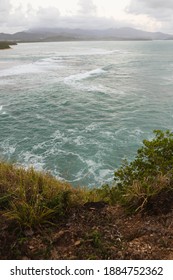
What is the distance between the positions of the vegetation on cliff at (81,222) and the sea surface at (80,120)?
2.39 metres

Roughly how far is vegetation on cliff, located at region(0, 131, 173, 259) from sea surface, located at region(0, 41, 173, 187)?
2.39 m

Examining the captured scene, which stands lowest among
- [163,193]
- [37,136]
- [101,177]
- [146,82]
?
[101,177]

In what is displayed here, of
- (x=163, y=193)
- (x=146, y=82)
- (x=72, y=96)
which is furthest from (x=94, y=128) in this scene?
(x=146, y=82)

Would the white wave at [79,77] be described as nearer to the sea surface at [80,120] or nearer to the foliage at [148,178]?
the sea surface at [80,120]

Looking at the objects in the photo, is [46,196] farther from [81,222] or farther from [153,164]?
[153,164]

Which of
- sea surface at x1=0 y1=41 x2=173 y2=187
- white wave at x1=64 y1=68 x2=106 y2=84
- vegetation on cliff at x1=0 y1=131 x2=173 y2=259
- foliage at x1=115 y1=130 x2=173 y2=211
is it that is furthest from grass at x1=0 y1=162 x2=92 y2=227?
white wave at x1=64 y1=68 x2=106 y2=84

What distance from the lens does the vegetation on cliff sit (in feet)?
16.2

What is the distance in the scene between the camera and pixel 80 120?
26.2 meters

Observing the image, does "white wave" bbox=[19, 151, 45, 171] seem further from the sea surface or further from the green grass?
the green grass

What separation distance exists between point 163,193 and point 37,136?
17.1 meters

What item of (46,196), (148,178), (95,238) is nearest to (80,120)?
(148,178)

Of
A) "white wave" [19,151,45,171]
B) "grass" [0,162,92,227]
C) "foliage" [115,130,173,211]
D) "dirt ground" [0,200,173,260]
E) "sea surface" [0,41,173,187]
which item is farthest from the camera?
"sea surface" [0,41,173,187]

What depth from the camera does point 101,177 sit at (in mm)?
16359

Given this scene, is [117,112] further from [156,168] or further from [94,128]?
[156,168]
